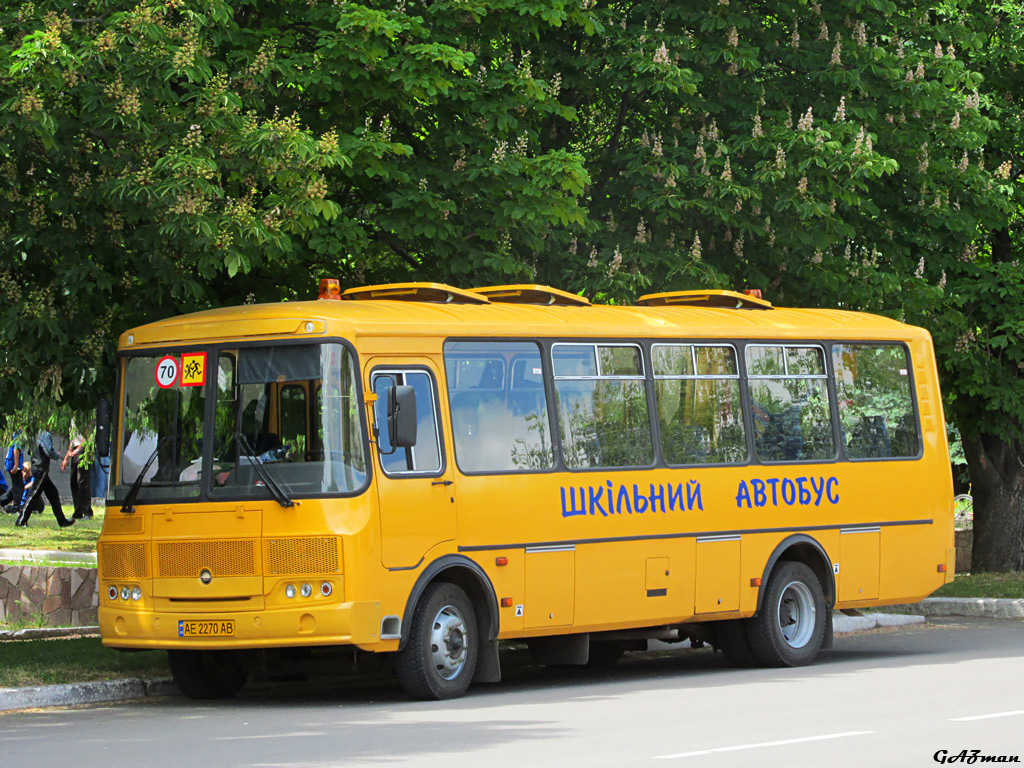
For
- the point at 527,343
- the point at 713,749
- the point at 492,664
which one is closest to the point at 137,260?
the point at 527,343

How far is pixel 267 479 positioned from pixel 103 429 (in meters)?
1.77

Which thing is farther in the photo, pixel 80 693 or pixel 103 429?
pixel 103 429

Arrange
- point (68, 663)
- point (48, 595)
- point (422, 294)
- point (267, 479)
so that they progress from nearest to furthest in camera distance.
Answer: point (267, 479) < point (68, 663) < point (422, 294) < point (48, 595)

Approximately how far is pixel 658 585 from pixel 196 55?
18.4 ft

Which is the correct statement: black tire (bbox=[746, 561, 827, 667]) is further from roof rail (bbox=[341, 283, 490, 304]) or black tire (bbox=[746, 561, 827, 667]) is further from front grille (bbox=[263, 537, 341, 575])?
front grille (bbox=[263, 537, 341, 575])

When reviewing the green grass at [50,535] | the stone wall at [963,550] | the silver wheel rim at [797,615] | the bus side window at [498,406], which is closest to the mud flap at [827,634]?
the silver wheel rim at [797,615]

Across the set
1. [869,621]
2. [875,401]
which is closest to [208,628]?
[875,401]

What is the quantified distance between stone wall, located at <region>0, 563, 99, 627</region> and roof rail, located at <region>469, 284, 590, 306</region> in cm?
686

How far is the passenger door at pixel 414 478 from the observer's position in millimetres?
12523

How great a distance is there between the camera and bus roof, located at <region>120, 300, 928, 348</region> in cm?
1277

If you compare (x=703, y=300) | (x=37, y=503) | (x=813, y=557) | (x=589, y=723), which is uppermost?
(x=703, y=300)

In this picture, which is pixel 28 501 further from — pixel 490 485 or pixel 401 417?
pixel 401 417

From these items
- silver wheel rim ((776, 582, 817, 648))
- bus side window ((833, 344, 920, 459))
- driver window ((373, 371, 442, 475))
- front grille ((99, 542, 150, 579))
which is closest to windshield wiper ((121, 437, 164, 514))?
front grille ((99, 542, 150, 579))

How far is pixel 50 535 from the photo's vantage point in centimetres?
3017
